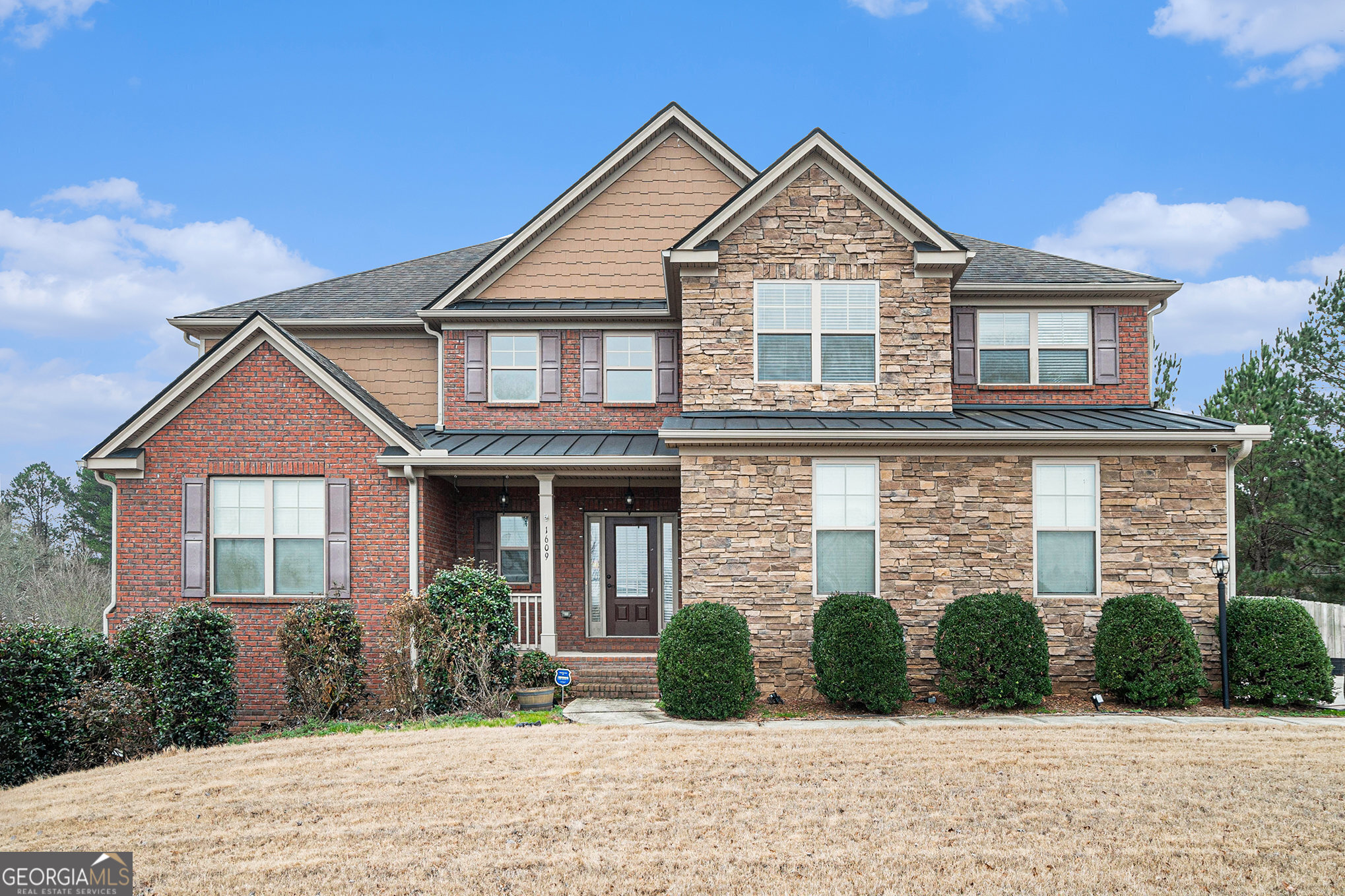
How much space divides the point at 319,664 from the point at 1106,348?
1310cm

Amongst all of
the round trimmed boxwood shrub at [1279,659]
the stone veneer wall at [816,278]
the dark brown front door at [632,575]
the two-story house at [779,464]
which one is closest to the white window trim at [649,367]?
the two-story house at [779,464]

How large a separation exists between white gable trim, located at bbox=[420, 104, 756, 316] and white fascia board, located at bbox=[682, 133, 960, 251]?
2.77 m

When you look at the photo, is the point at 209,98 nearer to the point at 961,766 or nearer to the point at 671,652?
the point at 671,652

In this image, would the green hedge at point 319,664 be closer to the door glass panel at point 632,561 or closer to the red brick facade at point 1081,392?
the door glass panel at point 632,561

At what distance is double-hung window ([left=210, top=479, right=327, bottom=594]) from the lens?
12438 mm

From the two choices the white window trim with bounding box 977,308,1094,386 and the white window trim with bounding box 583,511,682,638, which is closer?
the white window trim with bounding box 977,308,1094,386

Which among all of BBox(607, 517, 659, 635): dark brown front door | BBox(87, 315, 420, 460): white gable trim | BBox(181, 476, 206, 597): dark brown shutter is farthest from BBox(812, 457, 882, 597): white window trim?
BBox(181, 476, 206, 597): dark brown shutter

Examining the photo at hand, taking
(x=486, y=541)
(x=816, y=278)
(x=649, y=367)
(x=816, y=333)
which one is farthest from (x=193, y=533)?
(x=816, y=278)

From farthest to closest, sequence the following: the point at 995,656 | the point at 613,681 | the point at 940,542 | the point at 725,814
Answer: the point at 613,681, the point at 940,542, the point at 995,656, the point at 725,814

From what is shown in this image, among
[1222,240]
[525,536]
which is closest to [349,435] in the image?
[525,536]

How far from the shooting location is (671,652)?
1033cm

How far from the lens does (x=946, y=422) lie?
1198 centimetres

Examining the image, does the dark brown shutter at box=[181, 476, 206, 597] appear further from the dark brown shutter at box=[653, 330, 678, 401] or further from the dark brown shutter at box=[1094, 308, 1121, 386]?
the dark brown shutter at box=[1094, 308, 1121, 386]

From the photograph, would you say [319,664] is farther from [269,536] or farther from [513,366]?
[513,366]
